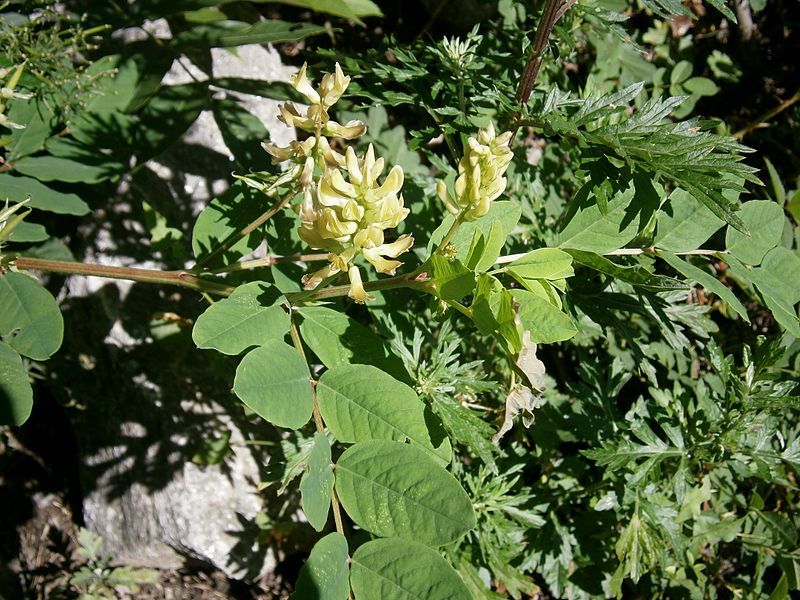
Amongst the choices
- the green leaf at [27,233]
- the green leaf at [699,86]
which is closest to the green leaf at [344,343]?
the green leaf at [27,233]

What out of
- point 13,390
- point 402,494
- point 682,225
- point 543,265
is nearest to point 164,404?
point 13,390

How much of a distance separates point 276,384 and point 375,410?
18 centimetres

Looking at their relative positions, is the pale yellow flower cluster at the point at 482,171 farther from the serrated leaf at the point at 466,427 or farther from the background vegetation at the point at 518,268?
the serrated leaf at the point at 466,427

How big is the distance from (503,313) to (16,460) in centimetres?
265

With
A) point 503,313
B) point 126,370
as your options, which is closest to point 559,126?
point 503,313

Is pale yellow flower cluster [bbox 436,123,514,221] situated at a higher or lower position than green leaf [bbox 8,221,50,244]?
higher

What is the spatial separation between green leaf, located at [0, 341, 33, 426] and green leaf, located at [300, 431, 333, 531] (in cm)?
59

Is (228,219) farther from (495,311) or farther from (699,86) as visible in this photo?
(699,86)

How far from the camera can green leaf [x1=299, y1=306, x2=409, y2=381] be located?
A: 1380 millimetres

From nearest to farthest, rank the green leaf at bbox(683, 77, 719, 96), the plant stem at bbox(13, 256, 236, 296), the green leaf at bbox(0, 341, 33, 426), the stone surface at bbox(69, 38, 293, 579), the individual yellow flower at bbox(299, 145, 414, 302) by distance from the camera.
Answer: the individual yellow flower at bbox(299, 145, 414, 302)
the green leaf at bbox(0, 341, 33, 426)
the plant stem at bbox(13, 256, 236, 296)
the green leaf at bbox(683, 77, 719, 96)
the stone surface at bbox(69, 38, 293, 579)

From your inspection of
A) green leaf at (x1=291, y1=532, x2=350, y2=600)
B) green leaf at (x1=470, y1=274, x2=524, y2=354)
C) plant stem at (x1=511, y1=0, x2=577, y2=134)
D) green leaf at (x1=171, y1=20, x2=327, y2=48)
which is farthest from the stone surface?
green leaf at (x1=470, y1=274, x2=524, y2=354)

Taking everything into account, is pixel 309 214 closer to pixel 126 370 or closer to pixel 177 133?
pixel 177 133

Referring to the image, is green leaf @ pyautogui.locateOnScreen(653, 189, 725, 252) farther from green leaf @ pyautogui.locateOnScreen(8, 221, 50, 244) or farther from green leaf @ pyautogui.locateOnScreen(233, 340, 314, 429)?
green leaf @ pyautogui.locateOnScreen(8, 221, 50, 244)

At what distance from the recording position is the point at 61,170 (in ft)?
6.21
